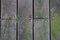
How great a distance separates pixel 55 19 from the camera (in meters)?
2.10

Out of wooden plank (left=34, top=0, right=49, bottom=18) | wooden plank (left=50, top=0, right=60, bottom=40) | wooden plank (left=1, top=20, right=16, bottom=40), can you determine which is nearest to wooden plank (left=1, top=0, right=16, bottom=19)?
wooden plank (left=1, top=20, right=16, bottom=40)

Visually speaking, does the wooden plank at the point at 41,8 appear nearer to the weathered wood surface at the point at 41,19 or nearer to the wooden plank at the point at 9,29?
the weathered wood surface at the point at 41,19

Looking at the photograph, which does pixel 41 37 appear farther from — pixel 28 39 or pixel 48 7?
pixel 48 7

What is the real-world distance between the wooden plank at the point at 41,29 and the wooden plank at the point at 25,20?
0.27 feet

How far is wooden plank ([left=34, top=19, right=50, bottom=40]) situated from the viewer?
2.12m

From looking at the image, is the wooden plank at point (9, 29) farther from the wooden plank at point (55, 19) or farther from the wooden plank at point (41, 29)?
the wooden plank at point (55, 19)

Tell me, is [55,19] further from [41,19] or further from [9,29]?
[9,29]

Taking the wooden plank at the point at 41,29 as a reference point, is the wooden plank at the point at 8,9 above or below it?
above

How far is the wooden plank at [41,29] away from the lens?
2125mm

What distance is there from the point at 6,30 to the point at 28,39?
0.33 metres

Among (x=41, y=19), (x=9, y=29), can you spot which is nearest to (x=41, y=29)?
(x=41, y=19)

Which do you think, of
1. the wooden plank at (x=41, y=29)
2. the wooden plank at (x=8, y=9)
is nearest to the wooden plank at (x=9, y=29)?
the wooden plank at (x=8, y=9)

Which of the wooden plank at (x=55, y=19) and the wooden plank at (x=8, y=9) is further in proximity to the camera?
the wooden plank at (x=8, y=9)

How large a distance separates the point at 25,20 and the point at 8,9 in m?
0.29
